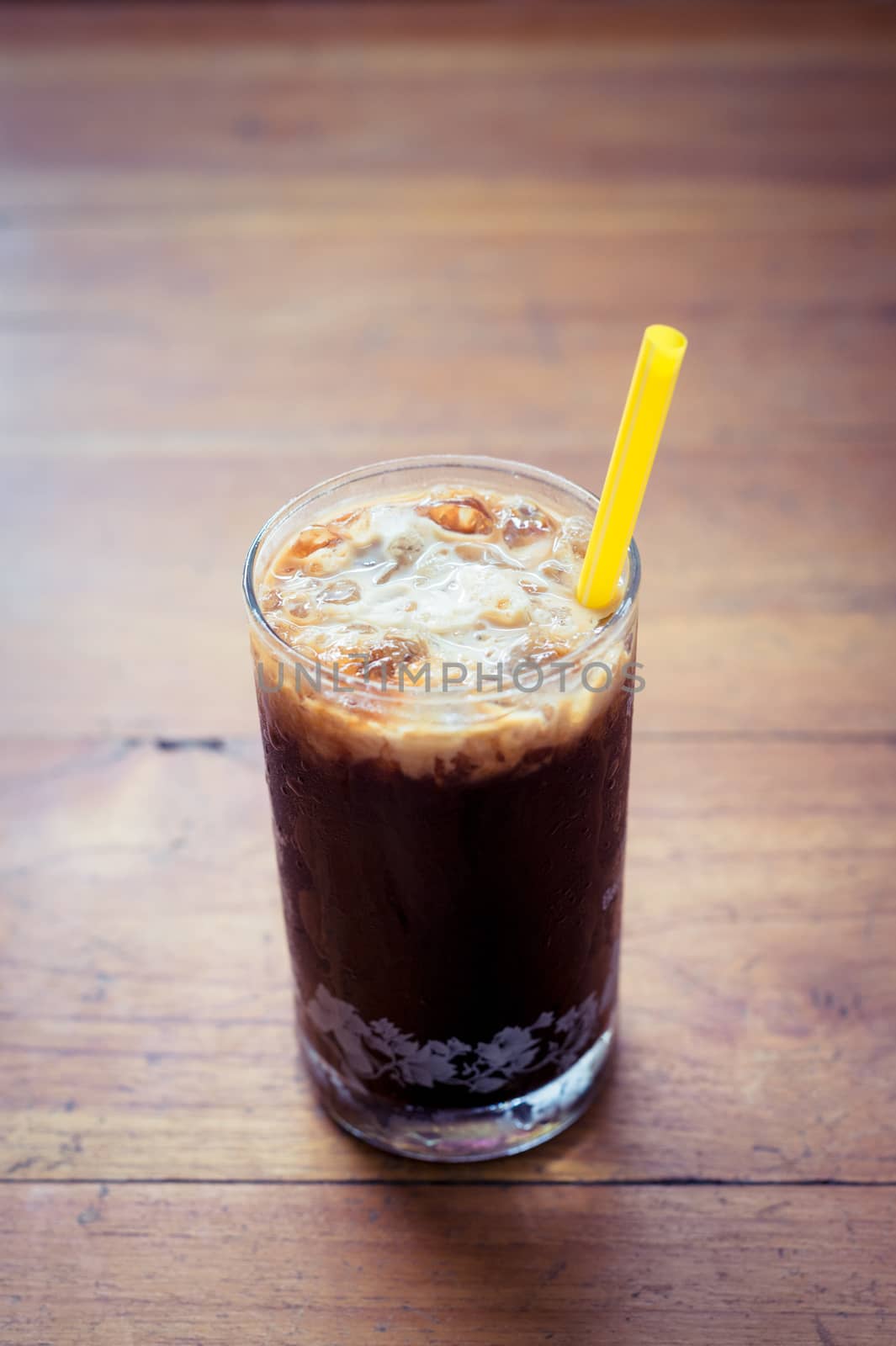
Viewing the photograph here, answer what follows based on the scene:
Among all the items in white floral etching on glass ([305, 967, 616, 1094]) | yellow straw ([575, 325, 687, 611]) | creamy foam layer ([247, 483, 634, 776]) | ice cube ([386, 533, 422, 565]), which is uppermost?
yellow straw ([575, 325, 687, 611])

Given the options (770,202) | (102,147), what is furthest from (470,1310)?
(102,147)

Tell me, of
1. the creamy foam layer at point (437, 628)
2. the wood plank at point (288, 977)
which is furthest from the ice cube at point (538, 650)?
the wood plank at point (288, 977)

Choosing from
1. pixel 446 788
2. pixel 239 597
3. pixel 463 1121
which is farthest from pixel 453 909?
pixel 239 597

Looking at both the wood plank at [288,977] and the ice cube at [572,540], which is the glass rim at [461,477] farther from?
the wood plank at [288,977]

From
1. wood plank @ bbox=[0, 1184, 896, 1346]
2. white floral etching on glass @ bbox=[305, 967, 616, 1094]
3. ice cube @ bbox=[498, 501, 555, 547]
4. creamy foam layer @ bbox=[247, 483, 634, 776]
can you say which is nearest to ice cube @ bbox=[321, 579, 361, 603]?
creamy foam layer @ bbox=[247, 483, 634, 776]

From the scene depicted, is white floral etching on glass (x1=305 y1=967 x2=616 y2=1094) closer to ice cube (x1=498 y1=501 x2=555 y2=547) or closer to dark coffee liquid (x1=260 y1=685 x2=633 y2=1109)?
dark coffee liquid (x1=260 y1=685 x2=633 y2=1109)

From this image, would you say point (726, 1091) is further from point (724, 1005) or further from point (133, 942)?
point (133, 942)

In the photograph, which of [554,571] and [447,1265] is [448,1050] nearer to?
[447,1265]
